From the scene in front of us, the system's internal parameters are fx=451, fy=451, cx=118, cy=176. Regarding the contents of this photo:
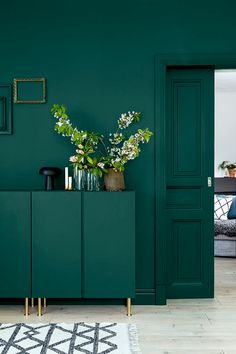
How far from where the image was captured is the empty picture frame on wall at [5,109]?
301 centimetres

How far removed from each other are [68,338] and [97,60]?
176 centimetres

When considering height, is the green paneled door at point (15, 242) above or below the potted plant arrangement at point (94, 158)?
below

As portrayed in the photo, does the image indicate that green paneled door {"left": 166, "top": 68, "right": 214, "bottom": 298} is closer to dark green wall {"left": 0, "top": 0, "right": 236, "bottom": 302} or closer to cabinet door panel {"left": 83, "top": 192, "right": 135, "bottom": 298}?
dark green wall {"left": 0, "top": 0, "right": 236, "bottom": 302}

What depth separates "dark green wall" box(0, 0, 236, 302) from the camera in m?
3.01

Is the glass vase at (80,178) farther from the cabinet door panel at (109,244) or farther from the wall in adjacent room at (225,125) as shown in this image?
the wall in adjacent room at (225,125)

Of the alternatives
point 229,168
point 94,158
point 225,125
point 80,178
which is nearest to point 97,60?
point 94,158

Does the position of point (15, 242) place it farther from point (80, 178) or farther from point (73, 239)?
point (80, 178)

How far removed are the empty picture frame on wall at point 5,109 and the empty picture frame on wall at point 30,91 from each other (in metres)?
0.05

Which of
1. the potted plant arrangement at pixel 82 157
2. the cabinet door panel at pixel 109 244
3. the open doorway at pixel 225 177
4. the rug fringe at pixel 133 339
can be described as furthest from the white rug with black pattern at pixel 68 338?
the open doorway at pixel 225 177

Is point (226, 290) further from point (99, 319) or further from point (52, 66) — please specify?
point (52, 66)

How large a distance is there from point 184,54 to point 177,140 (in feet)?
1.89

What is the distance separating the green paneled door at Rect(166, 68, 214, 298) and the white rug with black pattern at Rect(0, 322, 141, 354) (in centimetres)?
74

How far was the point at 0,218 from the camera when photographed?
109 inches

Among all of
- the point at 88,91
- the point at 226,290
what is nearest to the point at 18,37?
the point at 88,91
